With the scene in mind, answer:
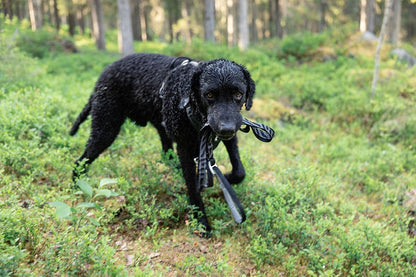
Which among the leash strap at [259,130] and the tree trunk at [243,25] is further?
the tree trunk at [243,25]

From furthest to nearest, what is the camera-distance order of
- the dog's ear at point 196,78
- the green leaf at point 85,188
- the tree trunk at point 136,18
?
the tree trunk at point 136,18 → the dog's ear at point 196,78 → the green leaf at point 85,188

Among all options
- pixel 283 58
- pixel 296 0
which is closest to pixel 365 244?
pixel 283 58

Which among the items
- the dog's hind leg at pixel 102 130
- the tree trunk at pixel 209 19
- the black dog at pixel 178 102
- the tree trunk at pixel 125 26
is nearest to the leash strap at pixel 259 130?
the black dog at pixel 178 102

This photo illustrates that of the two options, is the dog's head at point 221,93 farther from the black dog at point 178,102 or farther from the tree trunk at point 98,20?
the tree trunk at point 98,20

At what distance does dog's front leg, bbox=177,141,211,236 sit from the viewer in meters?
3.38

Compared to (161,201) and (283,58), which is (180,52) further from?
(161,201)

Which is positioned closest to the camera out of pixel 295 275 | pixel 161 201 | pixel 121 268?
pixel 121 268

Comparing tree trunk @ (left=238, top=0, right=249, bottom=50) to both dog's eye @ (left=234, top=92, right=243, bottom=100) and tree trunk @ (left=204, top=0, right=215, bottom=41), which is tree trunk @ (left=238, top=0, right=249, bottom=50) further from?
dog's eye @ (left=234, top=92, right=243, bottom=100)

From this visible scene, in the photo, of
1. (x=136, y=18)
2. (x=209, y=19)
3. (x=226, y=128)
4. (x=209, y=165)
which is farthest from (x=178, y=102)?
(x=136, y=18)

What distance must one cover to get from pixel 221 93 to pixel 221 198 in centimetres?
178

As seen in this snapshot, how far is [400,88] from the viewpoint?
7867 mm

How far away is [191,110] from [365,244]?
241 cm

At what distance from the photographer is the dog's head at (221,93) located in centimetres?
265

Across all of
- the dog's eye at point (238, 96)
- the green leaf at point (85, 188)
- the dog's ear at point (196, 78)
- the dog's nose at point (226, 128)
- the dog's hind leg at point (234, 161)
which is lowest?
the dog's hind leg at point (234, 161)
